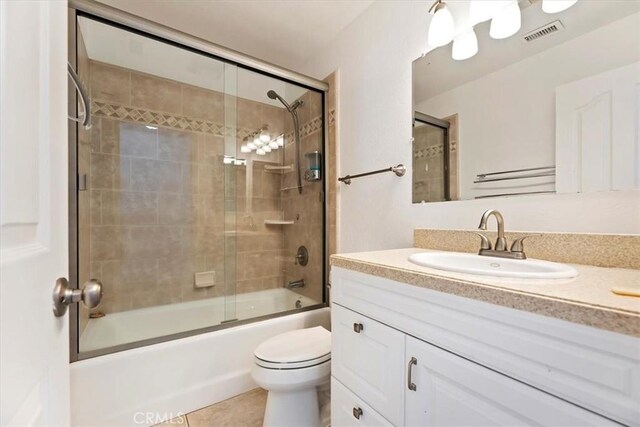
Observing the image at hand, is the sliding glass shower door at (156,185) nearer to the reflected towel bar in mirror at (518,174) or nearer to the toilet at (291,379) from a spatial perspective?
the toilet at (291,379)

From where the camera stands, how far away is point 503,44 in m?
1.10

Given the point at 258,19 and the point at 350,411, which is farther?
the point at 258,19

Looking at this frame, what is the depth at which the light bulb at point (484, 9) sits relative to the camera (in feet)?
3.58

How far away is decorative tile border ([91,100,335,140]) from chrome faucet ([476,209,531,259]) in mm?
1403

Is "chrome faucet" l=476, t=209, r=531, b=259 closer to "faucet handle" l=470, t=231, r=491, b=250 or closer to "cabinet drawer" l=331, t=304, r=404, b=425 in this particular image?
"faucet handle" l=470, t=231, r=491, b=250

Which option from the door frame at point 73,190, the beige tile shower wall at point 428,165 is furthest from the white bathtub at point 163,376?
the beige tile shower wall at point 428,165

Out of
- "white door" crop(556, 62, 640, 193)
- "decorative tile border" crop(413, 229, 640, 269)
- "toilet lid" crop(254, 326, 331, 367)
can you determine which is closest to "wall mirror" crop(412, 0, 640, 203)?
"white door" crop(556, 62, 640, 193)

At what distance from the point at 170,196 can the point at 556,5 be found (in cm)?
237

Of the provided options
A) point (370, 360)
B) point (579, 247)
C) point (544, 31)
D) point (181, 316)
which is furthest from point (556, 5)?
point (181, 316)

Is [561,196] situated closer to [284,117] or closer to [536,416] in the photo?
[536,416]

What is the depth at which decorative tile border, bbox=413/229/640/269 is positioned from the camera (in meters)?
0.78

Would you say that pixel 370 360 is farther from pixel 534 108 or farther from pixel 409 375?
pixel 534 108

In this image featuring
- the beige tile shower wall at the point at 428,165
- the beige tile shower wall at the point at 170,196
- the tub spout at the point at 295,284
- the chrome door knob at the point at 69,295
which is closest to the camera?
the chrome door knob at the point at 69,295

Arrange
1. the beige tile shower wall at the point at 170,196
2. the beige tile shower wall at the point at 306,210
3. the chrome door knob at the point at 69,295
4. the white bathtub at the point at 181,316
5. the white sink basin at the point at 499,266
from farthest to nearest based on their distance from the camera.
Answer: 1. the beige tile shower wall at the point at 306,210
2. the beige tile shower wall at the point at 170,196
3. the white bathtub at the point at 181,316
4. the white sink basin at the point at 499,266
5. the chrome door knob at the point at 69,295
